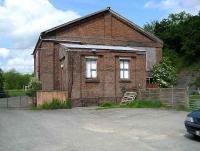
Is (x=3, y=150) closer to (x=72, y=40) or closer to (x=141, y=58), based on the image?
(x=141, y=58)

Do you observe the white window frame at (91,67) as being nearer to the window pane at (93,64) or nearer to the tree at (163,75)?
the window pane at (93,64)

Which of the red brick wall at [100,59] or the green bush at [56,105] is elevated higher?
the red brick wall at [100,59]

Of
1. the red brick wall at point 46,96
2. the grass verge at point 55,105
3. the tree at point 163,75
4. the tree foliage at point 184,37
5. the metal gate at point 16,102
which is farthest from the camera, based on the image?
the tree foliage at point 184,37

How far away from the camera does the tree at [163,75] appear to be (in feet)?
147

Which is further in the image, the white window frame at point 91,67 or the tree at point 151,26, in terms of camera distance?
the tree at point 151,26

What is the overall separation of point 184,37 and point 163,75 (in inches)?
1338

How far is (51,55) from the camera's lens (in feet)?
135

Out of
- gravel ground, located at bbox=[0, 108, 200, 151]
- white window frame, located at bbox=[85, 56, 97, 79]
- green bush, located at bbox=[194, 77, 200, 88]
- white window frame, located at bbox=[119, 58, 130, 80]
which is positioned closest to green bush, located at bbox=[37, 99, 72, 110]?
white window frame, located at bbox=[85, 56, 97, 79]

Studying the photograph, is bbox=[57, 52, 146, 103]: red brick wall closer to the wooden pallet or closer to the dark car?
the wooden pallet

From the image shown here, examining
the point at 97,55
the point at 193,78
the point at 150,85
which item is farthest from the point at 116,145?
the point at 193,78

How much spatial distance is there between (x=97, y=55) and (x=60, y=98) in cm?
518

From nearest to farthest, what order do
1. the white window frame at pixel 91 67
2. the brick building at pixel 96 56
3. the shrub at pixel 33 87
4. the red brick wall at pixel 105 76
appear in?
1. the red brick wall at pixel 105 76
2. the brick building at pixel 96 56
3. the white window frame at pixel 91 67
4. the shrub at pixel 33 87

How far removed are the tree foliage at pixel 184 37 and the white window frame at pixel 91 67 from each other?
40035 millimetres

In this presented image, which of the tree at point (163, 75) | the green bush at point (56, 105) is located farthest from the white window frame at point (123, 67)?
the tree at point (163, 75)
